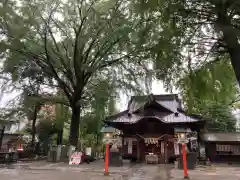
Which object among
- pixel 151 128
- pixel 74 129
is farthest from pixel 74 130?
pixel 151 128

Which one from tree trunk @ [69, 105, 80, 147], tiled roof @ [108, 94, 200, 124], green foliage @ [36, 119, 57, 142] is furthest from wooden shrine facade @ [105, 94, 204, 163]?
green foliage @ [36, 119, 57, 142]

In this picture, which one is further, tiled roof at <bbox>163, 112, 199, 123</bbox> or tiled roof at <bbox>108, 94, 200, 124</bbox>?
tiled roof at <bbox>108, 94, 200, 124</bbox>

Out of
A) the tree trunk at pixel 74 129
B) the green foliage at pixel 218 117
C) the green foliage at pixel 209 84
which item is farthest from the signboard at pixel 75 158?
the green foliage at pixel 218 117

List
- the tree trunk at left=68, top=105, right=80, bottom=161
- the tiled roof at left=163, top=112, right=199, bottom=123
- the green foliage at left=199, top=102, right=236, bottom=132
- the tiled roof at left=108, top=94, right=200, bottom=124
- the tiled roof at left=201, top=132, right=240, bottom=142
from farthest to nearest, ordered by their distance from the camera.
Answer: the green foliage at left=199, top=102, right=236, bottom=132 < the tiled roof at left=201, top=132, right=240, bottom=142 < the tiled roof at left=108, top=94, right=200, bottom=124 < the tiled roof at left=163, top=112, right=199, bottom=123 < the tree trunk at left=68, top=105, right=80, bottom=161

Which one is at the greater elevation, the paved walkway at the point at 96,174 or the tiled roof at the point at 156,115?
the tiled roof at the point at 156,115

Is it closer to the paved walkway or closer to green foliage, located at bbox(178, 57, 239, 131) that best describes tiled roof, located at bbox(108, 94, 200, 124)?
the paved walkway

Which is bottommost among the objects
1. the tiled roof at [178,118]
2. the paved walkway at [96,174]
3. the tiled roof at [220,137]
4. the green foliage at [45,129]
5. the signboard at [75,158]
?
the paved walkway at [96,174]

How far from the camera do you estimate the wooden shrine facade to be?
62.6 feet

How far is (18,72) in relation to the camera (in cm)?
1688

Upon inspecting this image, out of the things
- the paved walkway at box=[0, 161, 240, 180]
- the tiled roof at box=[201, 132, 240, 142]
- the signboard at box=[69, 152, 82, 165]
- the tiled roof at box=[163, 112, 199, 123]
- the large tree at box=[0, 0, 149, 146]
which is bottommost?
the paved walkway at box=[0, 161, 240, 180]

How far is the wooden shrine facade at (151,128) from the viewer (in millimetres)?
19078

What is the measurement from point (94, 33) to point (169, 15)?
1147cm

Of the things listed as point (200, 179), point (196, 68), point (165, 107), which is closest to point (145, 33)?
point (196, 68)

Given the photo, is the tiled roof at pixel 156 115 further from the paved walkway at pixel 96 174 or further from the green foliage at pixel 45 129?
the green foliage at pixel 45 129
